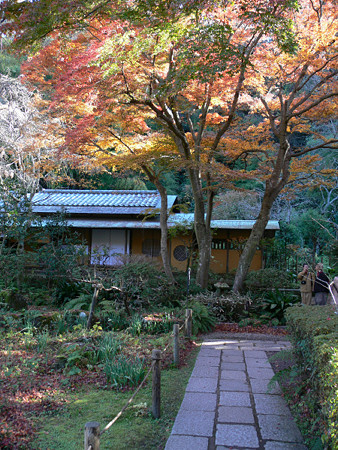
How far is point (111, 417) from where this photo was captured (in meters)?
4.21

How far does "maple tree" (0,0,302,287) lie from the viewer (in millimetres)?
7168

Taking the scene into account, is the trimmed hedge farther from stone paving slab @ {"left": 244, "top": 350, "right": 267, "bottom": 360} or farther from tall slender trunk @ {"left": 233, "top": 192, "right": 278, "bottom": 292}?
tall slender trunk @ {"left": 233, "top": 192, "right": 278, "bottom": 292}

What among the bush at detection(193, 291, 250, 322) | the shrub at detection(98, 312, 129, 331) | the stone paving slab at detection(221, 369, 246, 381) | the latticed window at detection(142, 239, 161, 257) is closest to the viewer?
the stone paving slab at detection(221, 369, 246, 381)

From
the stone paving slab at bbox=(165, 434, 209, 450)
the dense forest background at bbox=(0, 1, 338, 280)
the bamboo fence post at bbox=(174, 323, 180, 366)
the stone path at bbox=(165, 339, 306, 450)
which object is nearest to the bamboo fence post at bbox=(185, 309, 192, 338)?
the stone path at bbox=(165, 339, 306, 450)

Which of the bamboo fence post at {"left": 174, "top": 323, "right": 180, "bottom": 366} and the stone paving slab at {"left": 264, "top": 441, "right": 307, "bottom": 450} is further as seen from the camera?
the bamboo fence post at {"left": 174, "top": 323, "right": 180, "bottom": 366}

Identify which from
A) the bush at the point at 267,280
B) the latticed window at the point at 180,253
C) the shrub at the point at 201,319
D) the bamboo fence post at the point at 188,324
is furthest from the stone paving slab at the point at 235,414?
the latticed window at the point at 180,253

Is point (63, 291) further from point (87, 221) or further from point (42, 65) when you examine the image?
point (42, 65)

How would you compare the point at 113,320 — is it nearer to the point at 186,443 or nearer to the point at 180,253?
the point at 186,443

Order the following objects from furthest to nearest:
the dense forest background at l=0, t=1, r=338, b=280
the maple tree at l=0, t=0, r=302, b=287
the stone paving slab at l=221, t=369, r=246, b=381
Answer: the dense forest background at l=0, t=1, r=338, b=280
the maple tree at l=0, t=0, r=302, b=287
the stone paving slab at l=221, t=369, r=246, b=381

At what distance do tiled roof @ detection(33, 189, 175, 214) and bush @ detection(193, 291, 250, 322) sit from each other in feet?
19.1

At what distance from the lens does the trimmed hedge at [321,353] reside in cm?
273

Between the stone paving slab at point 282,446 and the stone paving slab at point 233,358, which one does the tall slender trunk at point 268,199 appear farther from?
the stone paving slab at point 282,446

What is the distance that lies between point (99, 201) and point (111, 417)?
1344 cm

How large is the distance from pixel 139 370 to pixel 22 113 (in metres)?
12.3
